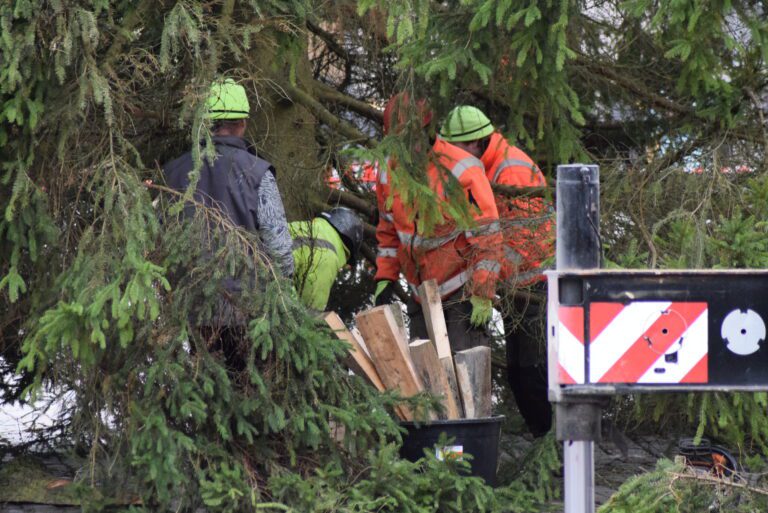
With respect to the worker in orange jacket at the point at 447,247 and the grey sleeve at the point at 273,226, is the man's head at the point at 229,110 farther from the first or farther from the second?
the worker in orange jacket at the point at 447,247

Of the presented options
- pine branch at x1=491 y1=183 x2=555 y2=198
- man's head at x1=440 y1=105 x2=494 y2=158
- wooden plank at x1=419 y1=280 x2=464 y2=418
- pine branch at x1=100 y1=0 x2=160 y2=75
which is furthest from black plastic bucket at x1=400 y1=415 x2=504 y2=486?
pine branch at x1=100 y1=0 x2=160 y2=75

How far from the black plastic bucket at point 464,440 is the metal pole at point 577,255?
2.39 m

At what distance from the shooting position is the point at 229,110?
507 cm

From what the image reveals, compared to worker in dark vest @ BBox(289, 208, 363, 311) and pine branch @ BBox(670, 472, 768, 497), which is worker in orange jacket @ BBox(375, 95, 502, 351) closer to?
worker in dark vest @ BBox(289, 208, 363, 311)

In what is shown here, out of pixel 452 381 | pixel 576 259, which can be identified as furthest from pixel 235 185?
pixel 576 259

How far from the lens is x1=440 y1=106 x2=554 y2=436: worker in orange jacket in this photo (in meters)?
5.68

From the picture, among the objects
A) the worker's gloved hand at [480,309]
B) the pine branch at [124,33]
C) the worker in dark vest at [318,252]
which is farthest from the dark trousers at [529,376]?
the pine branch at [124,33]

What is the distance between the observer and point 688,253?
4910 millimetres

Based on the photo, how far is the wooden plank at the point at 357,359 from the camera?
5.16m

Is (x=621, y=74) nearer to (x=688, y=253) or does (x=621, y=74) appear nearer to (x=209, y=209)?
(x=688, y=253)

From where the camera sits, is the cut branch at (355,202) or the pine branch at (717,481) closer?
the pine branch at (717,481)

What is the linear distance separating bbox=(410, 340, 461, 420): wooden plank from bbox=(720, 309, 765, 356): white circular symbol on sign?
2.66 metres

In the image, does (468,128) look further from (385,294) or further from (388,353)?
(388,353)

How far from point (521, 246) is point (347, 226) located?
2.72 feet
